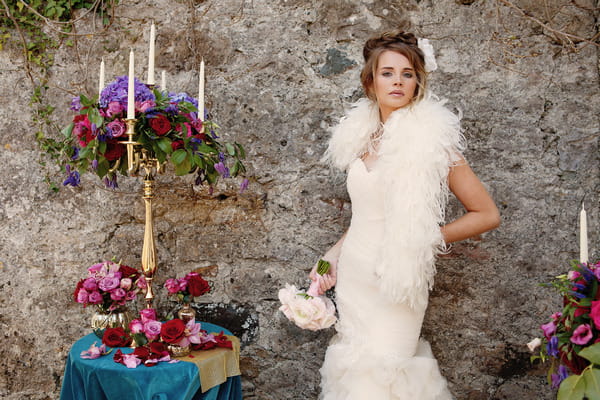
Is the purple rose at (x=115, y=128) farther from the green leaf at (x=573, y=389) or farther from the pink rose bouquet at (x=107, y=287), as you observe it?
the green leaf at (x=573, y=389)

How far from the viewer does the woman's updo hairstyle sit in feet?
6.93

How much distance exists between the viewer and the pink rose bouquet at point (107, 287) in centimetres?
213

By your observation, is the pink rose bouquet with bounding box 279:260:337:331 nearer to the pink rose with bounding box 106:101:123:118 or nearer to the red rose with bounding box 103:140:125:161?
the red rose with bounding box 103:140:125:161

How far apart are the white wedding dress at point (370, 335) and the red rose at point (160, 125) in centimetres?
80

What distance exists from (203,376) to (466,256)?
1.51 m

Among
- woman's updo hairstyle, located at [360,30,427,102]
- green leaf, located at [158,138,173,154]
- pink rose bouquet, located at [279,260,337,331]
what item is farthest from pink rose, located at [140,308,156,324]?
woman's updo hairstyle, located at [360,30,427,102]

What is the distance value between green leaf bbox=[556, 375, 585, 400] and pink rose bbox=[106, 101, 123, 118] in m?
1.75

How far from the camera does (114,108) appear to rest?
1.99m

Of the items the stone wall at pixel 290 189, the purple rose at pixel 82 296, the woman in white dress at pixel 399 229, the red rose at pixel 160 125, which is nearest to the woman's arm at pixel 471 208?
the woman in white dress at pixel 399 229

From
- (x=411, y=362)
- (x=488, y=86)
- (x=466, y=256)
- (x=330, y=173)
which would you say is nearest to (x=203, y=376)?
(x=411, y=362)

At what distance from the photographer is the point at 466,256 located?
2707 mm

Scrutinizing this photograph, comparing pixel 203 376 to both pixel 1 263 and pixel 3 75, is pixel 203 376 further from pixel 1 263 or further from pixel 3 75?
pixel 3 75

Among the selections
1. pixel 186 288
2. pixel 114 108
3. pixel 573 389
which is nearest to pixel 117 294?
pixel 186 288

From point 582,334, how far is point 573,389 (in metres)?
0.15
